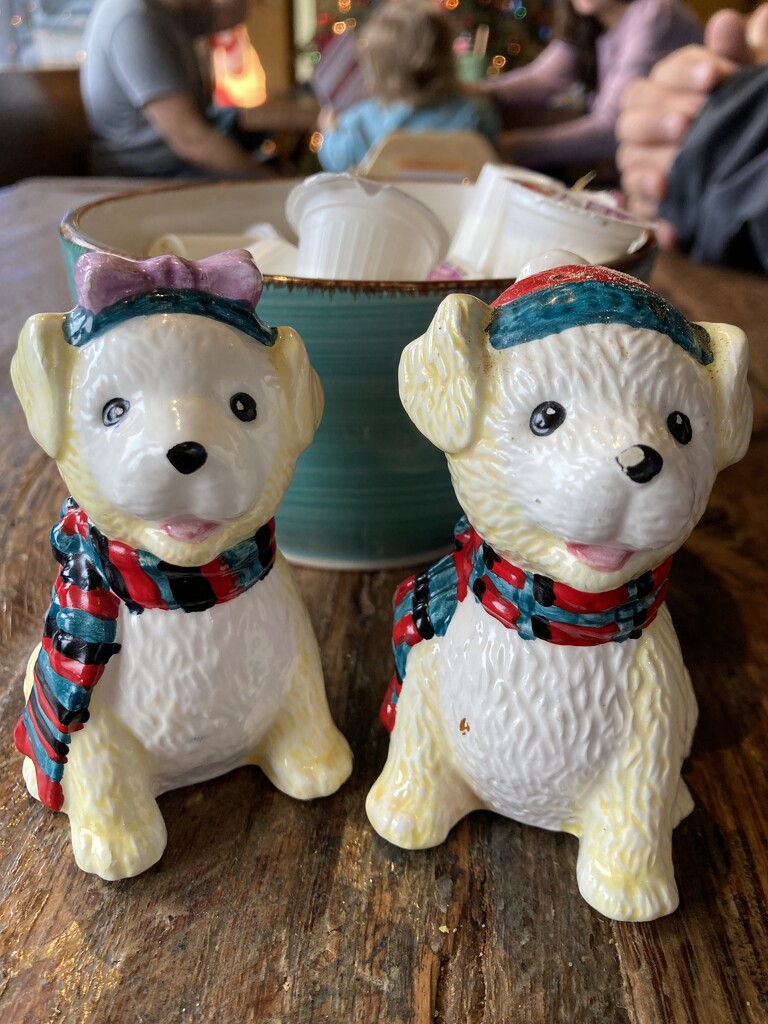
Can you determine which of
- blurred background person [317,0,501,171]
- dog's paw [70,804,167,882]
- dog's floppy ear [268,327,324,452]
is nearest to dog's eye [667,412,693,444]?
dog's floppy ear [268,327,324,452]

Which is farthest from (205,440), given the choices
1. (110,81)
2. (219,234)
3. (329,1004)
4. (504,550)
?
(110,81)

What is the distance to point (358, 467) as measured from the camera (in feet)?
2.01

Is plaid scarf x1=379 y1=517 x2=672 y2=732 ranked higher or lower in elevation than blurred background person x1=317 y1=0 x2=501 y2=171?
higher

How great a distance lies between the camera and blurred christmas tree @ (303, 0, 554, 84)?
293 cm

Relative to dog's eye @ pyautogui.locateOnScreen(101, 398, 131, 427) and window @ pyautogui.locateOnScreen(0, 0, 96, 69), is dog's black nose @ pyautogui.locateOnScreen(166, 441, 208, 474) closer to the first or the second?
dog's eye @ pyautogui.locateOnScreen(101, 398, 131, 427)

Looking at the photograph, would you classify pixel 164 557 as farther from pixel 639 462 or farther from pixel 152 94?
pixel 152 94

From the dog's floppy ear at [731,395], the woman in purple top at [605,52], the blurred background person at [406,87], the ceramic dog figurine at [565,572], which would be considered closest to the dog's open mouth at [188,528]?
the ceramic dog figurine at [565,572]

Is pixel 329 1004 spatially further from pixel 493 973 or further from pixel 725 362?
pixel 725 362

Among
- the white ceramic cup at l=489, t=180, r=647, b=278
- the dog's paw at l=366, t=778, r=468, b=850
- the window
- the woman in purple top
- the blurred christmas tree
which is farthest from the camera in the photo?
the window

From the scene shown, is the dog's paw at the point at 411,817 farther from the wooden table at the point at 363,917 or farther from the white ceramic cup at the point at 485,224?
the white ceramic cup at the point at 485,224

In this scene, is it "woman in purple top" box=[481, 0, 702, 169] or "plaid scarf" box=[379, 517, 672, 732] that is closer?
"plaid scarf" box=[379, 517, 672, 732]

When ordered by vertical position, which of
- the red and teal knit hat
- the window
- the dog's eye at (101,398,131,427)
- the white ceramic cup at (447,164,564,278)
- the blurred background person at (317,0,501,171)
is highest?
the red and teal knit hat

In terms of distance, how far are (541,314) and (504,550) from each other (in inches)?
4.0

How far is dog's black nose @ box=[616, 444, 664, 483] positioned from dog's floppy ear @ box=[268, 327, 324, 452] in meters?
0.15
